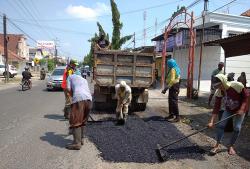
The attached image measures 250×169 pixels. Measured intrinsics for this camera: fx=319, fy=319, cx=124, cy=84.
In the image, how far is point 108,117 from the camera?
10.1 metres

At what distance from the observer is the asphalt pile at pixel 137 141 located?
6.14m

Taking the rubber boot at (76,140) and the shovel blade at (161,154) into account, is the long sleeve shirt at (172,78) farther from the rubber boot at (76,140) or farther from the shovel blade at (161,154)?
the rubber boot at (76,140)

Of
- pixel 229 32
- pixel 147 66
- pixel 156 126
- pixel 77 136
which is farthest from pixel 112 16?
pixel 77 136

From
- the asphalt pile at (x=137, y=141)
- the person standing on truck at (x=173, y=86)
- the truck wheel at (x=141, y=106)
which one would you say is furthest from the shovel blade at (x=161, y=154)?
the truck wheel at (x=141, y=106)

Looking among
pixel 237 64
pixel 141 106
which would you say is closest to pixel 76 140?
pixel 141 106

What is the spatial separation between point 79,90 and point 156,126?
9.65 ft

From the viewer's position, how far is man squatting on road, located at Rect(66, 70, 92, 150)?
656 cm

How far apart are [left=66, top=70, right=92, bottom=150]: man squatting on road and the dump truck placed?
4.00 meters

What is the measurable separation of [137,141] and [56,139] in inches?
74.1


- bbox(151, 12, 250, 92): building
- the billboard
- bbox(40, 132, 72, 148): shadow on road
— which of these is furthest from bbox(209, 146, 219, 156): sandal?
the billboard

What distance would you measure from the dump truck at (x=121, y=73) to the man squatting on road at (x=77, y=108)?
400 centimetres

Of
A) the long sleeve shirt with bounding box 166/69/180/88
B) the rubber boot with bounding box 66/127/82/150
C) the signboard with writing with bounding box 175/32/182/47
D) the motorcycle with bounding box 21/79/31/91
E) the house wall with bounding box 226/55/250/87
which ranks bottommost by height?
the rubber boot with bounding box 66/127/82/150

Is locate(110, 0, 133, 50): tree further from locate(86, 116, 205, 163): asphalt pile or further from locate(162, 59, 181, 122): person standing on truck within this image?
locate(86, 116, 205, 163): asphalt pile

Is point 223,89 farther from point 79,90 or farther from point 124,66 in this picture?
point 124,66
